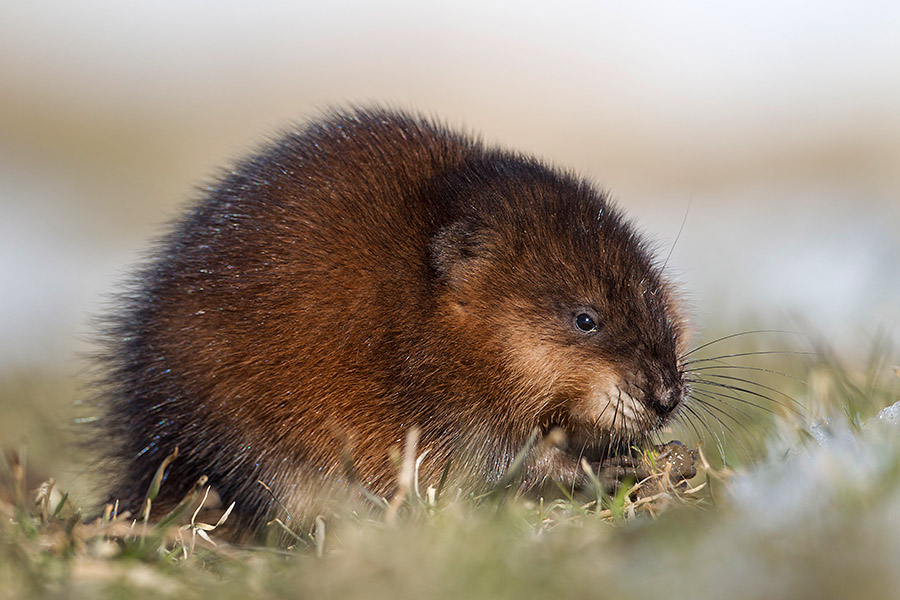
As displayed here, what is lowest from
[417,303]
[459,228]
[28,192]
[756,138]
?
[28,192]

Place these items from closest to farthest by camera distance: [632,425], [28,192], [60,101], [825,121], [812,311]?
[632,425]
[812,311]
[28,192]
[825,121]
[60,101]

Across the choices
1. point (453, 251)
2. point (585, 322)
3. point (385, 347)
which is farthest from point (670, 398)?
point (385, 347)

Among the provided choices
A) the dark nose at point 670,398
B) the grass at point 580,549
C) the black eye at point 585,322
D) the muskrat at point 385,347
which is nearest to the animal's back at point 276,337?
the muskrat at point 385,347

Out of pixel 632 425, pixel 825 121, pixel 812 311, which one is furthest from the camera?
pixel 825 121

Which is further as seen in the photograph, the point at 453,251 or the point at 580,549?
the point at 453,251

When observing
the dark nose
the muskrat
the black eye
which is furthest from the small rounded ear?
the dark nose

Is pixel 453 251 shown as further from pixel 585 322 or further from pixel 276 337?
pixel 276 337

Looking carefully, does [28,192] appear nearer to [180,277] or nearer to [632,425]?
[180,277]

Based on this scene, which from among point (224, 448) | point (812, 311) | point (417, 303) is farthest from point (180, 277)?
point (812, 311)
